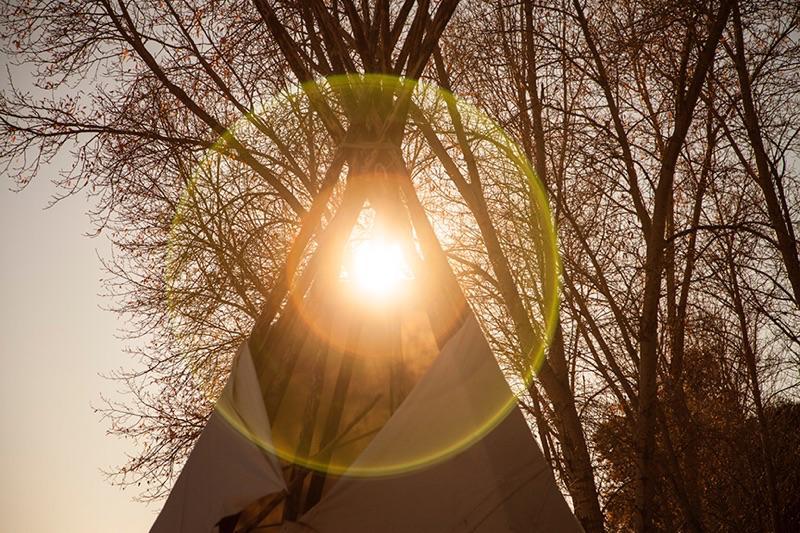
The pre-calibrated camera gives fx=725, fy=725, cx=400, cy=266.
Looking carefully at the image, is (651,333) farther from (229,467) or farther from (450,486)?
(229,467)

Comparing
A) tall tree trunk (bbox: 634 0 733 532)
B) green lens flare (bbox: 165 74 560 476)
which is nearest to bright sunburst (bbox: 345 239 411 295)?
green lens flare (bbox: 165 74 560 476)

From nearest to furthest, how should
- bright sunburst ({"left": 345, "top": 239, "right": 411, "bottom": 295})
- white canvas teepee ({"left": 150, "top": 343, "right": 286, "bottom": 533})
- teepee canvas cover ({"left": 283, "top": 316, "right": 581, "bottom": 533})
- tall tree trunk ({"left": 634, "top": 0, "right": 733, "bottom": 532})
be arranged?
teepee canvas cover ({"left": 283, "top": 316, "right": 581, "bottom": 533}), white canvas teepee ({"left": 150, "top": 343, "right": 286, "bottom": 533}), bright sunburst ({"left": 345, "top": 239, "right": 411, "bottom": 295}), tall tree trunk ({"left": 634, "top": 0, "right": 733, "bottom": 532})

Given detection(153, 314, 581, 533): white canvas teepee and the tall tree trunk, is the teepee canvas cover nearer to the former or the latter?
detection(153, 314, 581, 533): white canvas teepee

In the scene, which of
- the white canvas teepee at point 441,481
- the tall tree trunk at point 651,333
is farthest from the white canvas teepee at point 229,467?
the tall tree trunk at point 651,333

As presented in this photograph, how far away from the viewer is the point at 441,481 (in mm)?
3232

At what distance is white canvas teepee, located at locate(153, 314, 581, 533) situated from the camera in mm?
3205

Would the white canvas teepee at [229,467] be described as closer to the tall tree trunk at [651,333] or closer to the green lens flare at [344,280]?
the green lens flare at [344,280]

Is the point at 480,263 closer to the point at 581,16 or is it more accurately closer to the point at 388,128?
the point at 581,16

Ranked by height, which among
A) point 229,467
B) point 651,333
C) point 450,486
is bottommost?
point 450,486

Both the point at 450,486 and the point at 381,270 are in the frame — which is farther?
the point at 381,270

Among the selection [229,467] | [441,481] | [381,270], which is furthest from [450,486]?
[381,270]

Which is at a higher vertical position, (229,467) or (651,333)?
(651,333)

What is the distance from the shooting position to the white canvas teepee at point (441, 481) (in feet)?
10.5

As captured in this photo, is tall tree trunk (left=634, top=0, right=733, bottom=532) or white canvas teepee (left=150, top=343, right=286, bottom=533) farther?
tall tree trunk (left=634, top=0, right=733, bottom=532)
